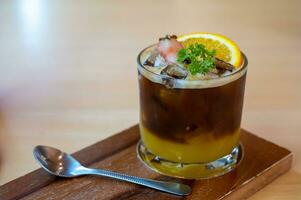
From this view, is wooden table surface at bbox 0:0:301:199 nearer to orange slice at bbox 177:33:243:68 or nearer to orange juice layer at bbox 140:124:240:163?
orange juice layer at bbox 140:124:240:163

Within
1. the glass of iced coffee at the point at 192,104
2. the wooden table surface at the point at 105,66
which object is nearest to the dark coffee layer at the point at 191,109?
the glass of iced coffee at the point at 192,104

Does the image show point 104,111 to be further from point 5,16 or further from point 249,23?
point 5,16

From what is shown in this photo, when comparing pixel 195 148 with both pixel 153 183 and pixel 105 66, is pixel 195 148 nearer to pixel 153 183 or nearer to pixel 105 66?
pixel 153 183

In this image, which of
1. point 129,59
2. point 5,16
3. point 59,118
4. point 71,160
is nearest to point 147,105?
point 71,160

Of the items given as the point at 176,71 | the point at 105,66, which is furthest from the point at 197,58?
the point at 105,66

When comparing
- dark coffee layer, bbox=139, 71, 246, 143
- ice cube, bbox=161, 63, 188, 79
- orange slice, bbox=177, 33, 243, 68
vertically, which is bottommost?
dark coffee layer, bbox=139, 71, 246, 143

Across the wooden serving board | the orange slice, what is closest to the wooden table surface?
the wooden serving board

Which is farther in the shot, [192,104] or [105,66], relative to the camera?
[105,66]
